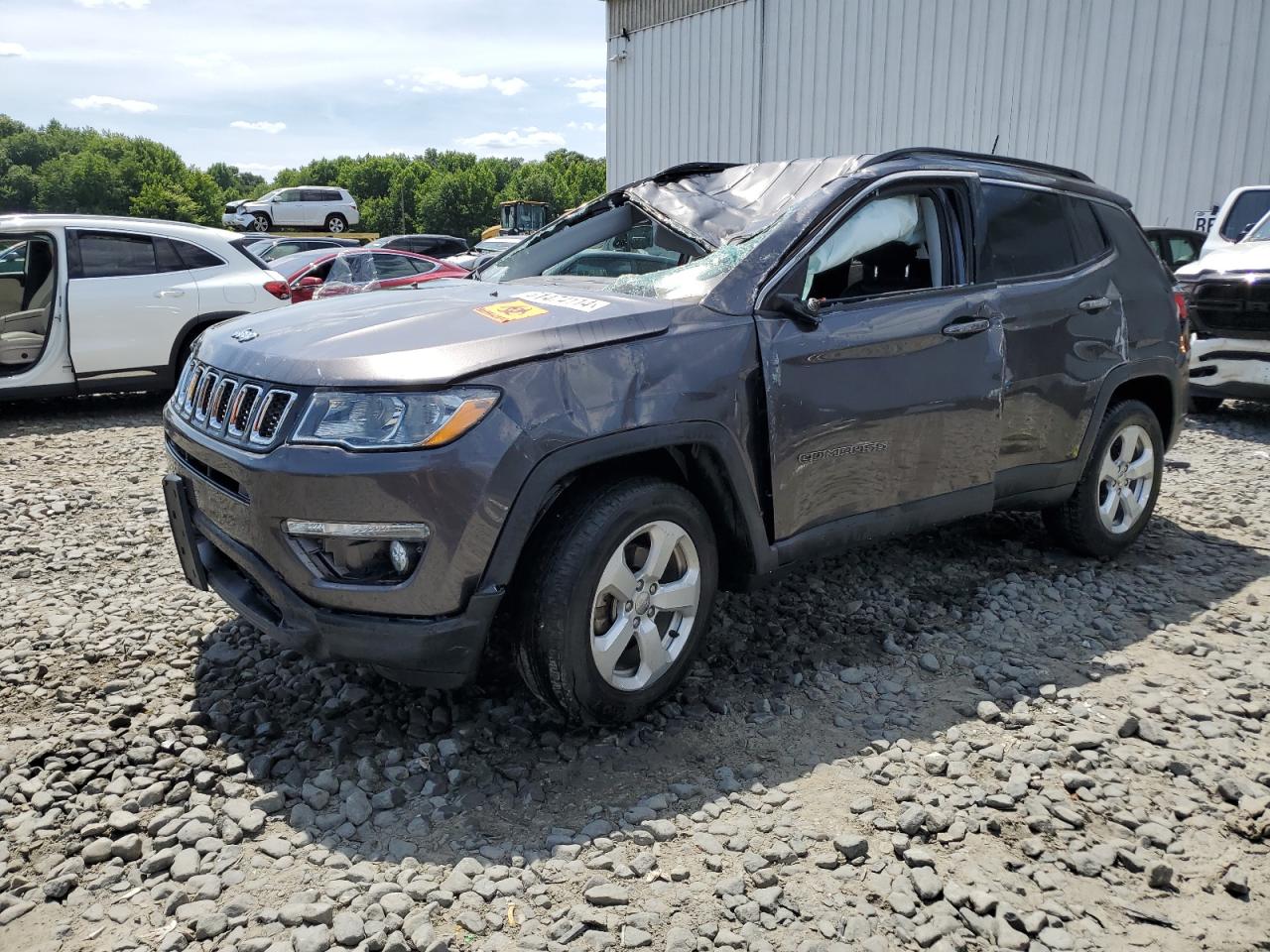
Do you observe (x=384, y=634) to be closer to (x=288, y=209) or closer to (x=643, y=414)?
(x=643, y=414)

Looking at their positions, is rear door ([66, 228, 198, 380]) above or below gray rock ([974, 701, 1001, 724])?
above

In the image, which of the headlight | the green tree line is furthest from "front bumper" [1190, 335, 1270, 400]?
the green tree line

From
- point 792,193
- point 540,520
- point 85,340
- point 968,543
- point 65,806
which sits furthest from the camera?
point 85,340

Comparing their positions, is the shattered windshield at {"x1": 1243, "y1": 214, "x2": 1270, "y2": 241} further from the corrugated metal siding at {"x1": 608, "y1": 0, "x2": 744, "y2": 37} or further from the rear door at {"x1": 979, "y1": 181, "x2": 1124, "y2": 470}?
the corrugated metal siding at {"x1": 608, "y1": 0, "x2": 744, "y2": 37}

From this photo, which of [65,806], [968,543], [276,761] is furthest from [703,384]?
[968,543]

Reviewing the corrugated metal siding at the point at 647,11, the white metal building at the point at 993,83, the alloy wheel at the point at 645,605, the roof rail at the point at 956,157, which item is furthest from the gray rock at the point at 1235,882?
the corrugated metal siding at the point at 647,11

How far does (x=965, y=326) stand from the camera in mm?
3773

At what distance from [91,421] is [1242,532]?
8197 mm

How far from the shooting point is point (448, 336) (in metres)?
2.85

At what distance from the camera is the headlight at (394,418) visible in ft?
8.70

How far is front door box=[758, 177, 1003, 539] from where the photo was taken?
3.31m

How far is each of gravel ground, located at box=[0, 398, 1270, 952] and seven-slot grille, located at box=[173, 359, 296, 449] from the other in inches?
36.6

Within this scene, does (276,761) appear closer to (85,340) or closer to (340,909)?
(340,909)

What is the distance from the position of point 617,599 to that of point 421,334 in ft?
3.13
